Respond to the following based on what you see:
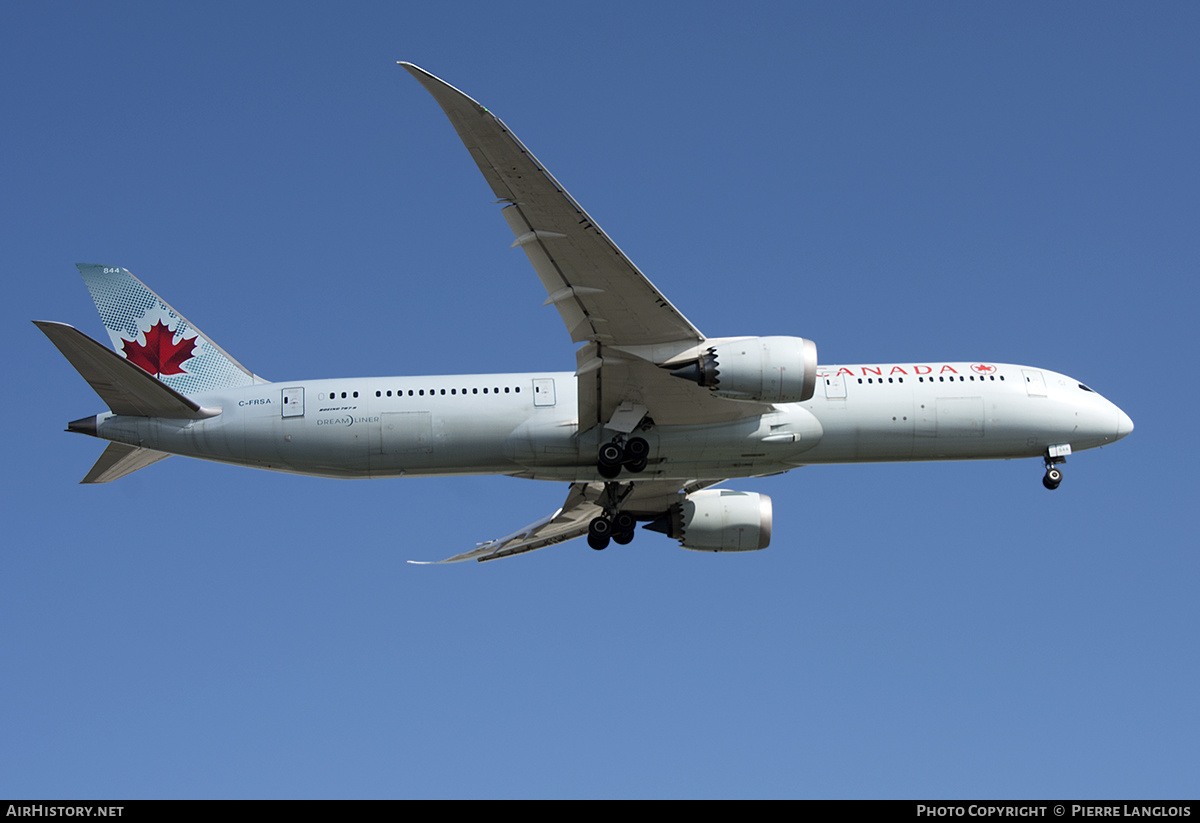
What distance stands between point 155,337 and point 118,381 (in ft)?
16.0

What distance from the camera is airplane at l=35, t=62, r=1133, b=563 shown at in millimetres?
28688

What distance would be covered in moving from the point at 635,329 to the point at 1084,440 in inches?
554

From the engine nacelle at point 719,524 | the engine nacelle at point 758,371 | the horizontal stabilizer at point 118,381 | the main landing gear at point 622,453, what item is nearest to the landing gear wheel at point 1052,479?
the engine nacelle at point 719,524

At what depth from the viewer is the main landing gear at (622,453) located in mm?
31094

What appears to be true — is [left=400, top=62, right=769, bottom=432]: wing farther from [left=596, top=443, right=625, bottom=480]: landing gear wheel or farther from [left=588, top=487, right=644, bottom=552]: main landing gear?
[left=588, top=487, right=644, bottom=552]: main landing gear

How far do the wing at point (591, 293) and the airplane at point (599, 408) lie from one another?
52 millimetres

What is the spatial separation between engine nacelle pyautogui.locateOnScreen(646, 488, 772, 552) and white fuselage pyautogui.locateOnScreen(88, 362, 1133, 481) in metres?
4.99

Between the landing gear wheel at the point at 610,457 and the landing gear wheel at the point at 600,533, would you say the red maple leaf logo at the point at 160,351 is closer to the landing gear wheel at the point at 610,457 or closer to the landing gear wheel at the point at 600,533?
the landing gear wheel at the point at 610,457

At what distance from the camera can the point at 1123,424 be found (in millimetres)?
34250

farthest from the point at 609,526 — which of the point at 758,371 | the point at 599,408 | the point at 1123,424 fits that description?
the point at 1123,424

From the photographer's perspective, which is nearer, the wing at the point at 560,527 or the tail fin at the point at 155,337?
the tail fin at the point at 155,337

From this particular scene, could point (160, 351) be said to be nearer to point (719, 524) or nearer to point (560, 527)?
point (560, 527)

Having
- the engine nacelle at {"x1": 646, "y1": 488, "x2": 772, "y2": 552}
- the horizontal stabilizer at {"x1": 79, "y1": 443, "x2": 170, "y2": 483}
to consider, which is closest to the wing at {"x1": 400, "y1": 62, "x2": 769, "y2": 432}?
the engine nacelle at {"x1": 646, "y1": 488, "x2": 772, "y2": 552}

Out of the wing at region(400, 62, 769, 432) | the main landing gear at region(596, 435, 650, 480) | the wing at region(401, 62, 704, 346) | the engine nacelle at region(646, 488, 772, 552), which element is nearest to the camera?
the wing at region(401, 62, 704, 346)
